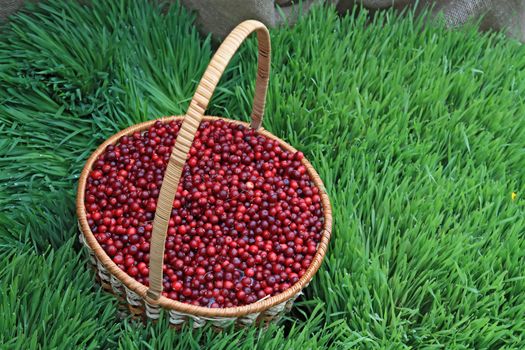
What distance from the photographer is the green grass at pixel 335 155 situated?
1.58m

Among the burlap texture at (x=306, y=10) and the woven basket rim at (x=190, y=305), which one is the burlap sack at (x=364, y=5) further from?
the woven basket rim at (x=190, y=305)

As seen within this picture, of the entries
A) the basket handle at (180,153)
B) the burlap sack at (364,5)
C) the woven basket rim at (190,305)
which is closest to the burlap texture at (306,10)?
the burlap sack at (364,5)

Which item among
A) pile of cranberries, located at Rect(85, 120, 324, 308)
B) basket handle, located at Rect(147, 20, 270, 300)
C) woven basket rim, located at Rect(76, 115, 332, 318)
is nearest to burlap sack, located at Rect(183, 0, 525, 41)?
pile of cranberries, located at Rect(85, 120, 324, 308)

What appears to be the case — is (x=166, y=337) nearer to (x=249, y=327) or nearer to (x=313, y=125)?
(x=249, y=327)

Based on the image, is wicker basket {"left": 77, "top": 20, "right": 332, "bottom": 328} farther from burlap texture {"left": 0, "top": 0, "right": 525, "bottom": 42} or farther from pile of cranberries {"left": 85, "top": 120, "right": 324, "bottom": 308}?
burlap texture {"left": 0, "top": 0, "right": 525, "bottom": 42}

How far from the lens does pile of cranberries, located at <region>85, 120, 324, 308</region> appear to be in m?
1.56

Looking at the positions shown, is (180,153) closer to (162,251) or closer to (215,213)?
(162,251)

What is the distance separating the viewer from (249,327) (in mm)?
1561

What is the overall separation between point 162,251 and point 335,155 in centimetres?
86

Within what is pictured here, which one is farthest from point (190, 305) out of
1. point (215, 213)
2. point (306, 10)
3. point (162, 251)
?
point (306, 10)

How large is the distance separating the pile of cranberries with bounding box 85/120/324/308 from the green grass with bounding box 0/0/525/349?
103 mm

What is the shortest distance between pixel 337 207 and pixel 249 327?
1.48 feet

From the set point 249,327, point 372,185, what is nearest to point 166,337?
point 249,327

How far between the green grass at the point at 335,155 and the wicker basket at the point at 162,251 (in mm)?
45
